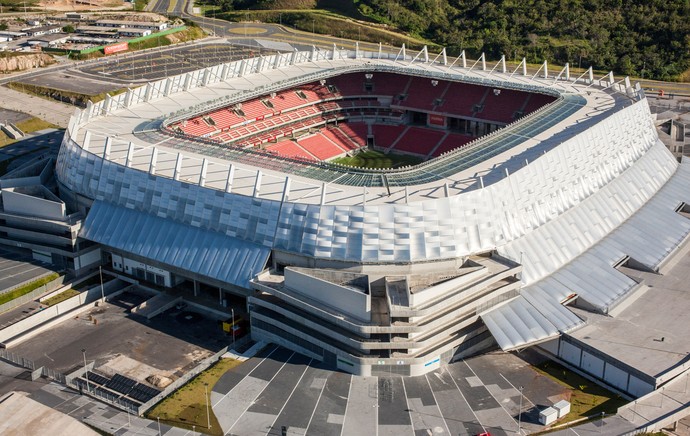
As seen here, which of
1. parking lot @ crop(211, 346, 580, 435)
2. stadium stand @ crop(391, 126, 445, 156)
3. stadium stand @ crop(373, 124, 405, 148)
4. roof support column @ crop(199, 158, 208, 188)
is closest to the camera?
parking lot @ crop(211, 346, 580, 435)

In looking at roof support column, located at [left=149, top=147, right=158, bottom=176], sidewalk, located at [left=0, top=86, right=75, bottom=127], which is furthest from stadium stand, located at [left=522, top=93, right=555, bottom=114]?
sidewalk, located at [left=0, top=86, right=75, bottom=127]

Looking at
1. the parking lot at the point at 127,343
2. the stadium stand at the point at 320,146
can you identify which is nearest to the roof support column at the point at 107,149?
the parking lot at the point at 127,343

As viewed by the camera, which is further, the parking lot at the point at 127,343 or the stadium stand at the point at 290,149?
the stadium stand at the point at 290,149

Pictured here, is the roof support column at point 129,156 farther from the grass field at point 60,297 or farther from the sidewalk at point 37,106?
the sidewalk at point 37,106

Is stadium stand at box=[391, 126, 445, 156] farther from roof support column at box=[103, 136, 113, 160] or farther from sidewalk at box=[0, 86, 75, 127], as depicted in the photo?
sidewalk at box=[0, 86, 75, 127]

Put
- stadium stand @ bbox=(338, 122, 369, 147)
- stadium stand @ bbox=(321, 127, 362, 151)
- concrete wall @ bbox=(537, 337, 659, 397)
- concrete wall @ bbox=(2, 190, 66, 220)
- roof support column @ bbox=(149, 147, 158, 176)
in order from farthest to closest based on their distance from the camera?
stadium stand @ bbox=(338, 122, 369, 147) < stadium stand @ bbox=(321, 127, 362, 151) < concrete wall @ bbox=(2, 190, 66, 220) < roof support column @ bbox=(149, 147, 158, 176) < concrete wall @ bbox=(537, 337, 659, 397)

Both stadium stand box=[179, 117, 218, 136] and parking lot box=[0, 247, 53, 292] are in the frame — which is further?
stadium stand box=[179, 117, 218, 136]

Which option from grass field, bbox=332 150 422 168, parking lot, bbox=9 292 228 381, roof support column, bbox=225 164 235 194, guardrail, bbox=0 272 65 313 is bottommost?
parking lot, bbox=9 292 228 381

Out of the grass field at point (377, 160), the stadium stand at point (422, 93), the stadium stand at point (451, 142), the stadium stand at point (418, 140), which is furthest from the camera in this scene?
the stadium stand at point (422, 93)
